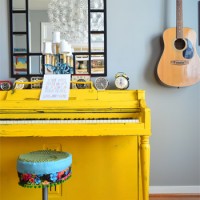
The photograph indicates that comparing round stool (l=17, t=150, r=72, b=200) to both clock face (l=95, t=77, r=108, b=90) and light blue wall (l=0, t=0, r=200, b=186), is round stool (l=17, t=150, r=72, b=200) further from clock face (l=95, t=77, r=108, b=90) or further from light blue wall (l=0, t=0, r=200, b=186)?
light blue wall (l=0, t=0, r=200, b=186)

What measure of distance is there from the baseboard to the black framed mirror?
1.15 metres

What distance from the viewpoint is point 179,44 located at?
2148mm

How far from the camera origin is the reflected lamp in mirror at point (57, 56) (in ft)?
6.66

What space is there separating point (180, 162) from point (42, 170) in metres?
1.41

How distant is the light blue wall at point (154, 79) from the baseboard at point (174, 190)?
0.12 feet

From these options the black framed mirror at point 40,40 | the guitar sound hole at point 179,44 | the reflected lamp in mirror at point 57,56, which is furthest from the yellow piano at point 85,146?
the guitar sound hole at point 179,44

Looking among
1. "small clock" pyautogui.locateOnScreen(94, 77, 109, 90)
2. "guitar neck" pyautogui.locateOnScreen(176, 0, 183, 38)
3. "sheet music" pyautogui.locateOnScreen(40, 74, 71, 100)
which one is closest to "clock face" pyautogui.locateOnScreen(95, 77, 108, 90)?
"small clock" pyautogui.locateOnScreen(94, 77, 109, 90)

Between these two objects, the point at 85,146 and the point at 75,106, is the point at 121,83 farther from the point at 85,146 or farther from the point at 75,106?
the point at 85,146

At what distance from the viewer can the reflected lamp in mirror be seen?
2.03 metres

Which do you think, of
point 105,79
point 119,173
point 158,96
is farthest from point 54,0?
point 119,173

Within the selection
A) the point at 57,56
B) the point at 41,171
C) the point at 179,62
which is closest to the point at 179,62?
the point at 179,62

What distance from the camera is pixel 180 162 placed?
91.1 inches

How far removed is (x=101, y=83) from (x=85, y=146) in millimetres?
538

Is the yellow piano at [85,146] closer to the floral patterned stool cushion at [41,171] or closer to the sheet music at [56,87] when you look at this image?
the sheet music at [56,87]
